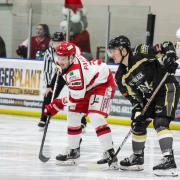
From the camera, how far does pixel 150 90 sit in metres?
6.21

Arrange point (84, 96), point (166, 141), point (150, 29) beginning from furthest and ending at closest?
point (150, 29) < point (84, 96) < point (166, 141)

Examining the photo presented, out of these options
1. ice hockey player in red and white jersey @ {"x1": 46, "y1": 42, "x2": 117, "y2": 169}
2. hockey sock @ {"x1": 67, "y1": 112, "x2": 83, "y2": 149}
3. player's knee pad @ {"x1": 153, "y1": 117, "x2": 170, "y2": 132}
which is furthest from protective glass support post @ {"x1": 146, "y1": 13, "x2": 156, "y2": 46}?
player's knee pad @ {"x1": 153, "y1": 117, "x2": 170, "y2": 132}

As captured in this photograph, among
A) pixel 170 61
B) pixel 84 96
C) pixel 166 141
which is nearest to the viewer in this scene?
pixel 166 141

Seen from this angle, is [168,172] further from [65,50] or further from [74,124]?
[65,50]

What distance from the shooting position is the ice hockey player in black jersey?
607 centimetres

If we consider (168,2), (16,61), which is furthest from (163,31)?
(16,61)

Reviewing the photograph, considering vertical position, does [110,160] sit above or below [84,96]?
below

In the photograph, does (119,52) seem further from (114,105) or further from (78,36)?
(78,36)

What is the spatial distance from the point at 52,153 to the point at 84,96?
103 cm

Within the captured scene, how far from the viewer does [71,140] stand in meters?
6.73

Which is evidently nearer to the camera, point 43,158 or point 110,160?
point 110,160

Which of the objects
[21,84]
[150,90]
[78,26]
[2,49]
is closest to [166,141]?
[150,90]

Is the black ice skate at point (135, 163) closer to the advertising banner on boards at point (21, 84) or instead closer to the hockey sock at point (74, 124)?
the hockey sock at point (74, 124)

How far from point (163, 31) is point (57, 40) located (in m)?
4.76
